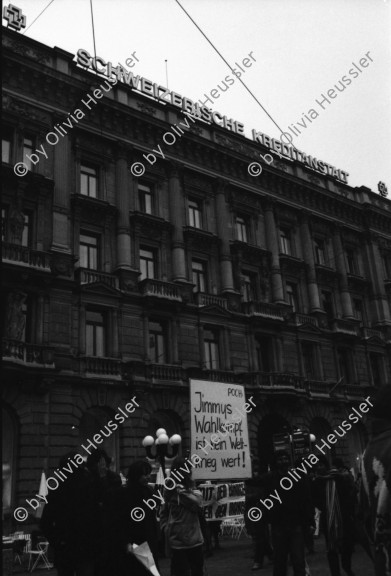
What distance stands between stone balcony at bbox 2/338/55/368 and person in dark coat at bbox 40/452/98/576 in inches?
573

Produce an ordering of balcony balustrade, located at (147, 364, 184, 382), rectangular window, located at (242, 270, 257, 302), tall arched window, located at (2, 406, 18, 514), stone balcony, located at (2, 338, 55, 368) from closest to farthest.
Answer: tall arched window, located at (2, 406, 18, 514) → stone balcony, located at (2, 338, 55, 368) → balcony balustrade, located at (147, 364, 184, 382) → rectangular window, located at (242, 270, 257, 302)

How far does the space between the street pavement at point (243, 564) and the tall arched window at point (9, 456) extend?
16.2ft

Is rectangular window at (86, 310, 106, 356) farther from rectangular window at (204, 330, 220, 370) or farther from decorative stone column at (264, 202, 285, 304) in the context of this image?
decorative stone column at (264, 202, 285, 304)

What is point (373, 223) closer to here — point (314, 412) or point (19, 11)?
point (314, 412)

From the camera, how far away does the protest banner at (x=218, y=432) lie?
13930 millimetres

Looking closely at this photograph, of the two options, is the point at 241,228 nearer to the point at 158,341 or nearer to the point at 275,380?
the point at 275,380

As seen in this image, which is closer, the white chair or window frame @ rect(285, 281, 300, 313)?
the white chair

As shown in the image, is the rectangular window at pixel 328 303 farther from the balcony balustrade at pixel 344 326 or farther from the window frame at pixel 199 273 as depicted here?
the window frame at pixel 199 273

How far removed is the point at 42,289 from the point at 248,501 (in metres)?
13.3

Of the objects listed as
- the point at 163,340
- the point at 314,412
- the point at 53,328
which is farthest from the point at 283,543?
the point at 314,412

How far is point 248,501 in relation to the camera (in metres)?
14.3

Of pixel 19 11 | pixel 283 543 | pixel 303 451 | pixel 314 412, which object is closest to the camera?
pixel 283 543

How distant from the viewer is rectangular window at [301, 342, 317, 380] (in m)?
33.6

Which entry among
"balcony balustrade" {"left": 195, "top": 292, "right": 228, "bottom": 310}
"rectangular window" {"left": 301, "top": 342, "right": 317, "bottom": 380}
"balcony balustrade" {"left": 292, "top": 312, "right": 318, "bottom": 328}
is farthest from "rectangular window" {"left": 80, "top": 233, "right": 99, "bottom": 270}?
"rectangular window" {"left": 301, "top": 342, "right": 317, "bottom": 380}
